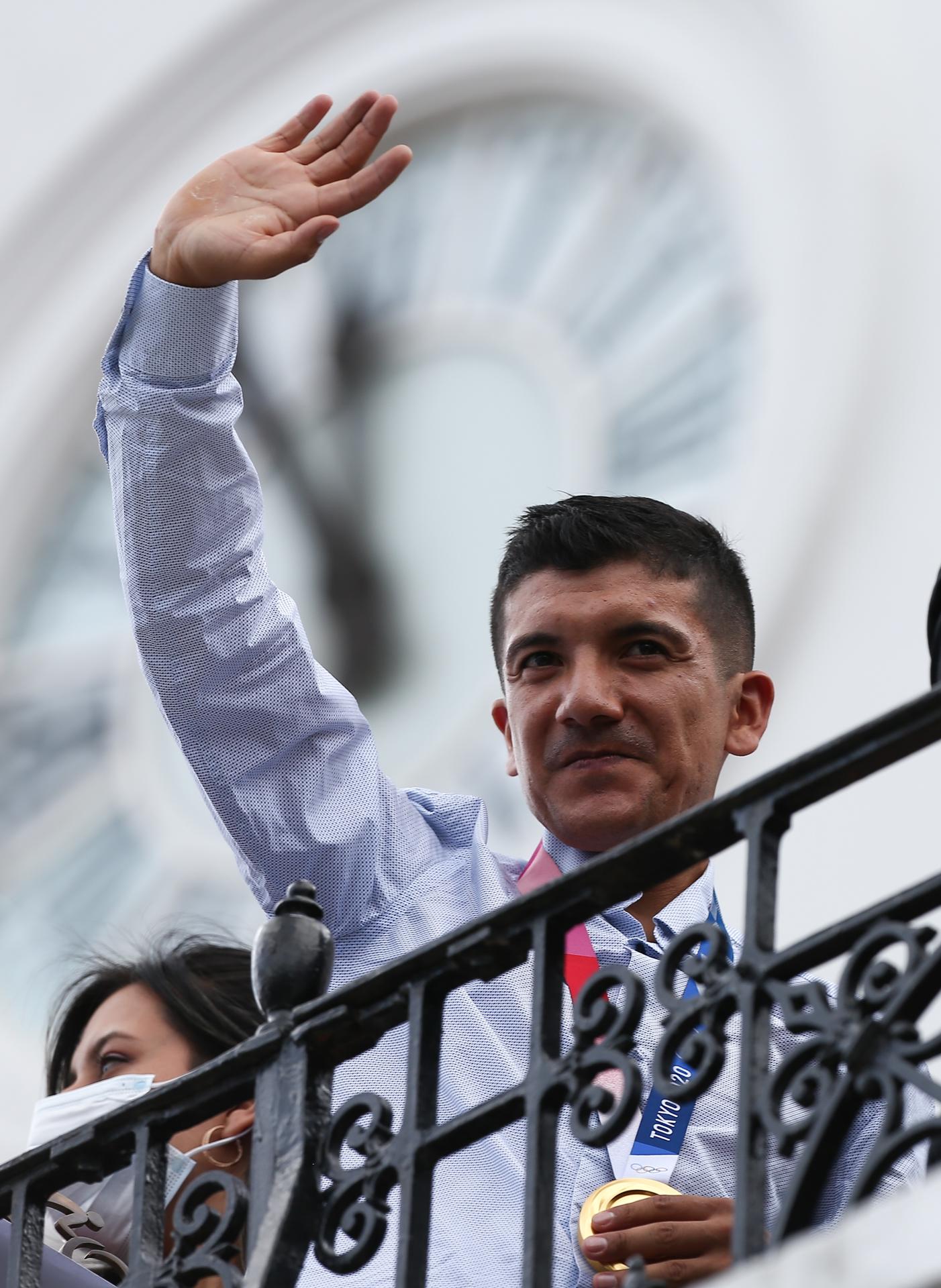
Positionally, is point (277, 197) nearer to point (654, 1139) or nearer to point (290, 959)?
point (290, 959)

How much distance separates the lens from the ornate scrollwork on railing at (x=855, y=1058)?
1425mm

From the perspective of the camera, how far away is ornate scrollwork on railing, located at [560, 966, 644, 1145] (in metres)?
1.51

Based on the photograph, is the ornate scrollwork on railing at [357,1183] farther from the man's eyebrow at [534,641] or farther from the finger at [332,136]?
the finger at [332,136]

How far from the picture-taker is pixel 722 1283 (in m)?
1.35

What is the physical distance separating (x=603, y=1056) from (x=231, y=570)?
2.96ft

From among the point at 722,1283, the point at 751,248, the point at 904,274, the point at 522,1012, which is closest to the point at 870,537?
the point at 904,274

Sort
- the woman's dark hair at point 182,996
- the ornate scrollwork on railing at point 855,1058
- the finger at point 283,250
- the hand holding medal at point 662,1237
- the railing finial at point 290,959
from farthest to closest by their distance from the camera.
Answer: the woman's dark hair at point 182,996 → the finger at point 283,250 → the hand holding medal at point 662,1237 → the railing finial at point 290,959 → the ornate scrollwork on railing at point 855,1058

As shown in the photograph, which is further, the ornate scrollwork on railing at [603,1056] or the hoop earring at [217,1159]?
the hoop earring at [217,1159]

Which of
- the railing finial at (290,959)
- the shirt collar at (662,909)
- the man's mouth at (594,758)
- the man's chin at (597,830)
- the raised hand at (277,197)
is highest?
the raised hand at (277,197)

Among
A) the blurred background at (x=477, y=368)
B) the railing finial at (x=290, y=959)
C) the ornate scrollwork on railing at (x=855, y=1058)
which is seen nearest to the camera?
the ornate scrollwork on railing at (x=855, y=1058)

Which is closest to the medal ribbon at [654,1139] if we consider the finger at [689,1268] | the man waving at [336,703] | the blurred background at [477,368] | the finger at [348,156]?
the man waving at [336,703]

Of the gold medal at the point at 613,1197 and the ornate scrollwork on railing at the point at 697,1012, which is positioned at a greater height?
the gold medal at the point at 613,1197

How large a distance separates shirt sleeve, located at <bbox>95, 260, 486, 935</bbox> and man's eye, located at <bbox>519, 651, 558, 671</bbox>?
0.66ft

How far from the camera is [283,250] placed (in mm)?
2232
